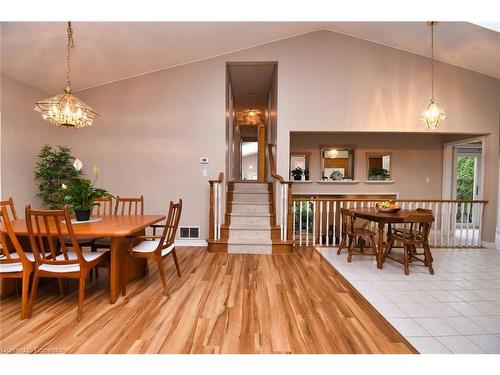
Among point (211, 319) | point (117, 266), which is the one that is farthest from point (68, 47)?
point (211, 319)

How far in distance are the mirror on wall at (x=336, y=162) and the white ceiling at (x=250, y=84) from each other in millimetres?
2341

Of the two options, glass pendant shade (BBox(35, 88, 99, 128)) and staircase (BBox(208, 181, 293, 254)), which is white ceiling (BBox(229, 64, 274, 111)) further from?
glass pendant shade (BBox(35, 88, 99, 128))

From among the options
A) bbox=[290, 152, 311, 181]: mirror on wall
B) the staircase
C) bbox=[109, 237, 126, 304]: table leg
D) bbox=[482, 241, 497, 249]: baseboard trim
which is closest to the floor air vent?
the staircase

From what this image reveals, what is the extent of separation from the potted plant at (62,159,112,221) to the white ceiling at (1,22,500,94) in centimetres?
201

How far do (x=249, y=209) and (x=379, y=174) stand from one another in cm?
362

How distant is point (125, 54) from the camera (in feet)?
13.1

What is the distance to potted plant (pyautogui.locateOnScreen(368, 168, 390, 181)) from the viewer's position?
6070 millimetres

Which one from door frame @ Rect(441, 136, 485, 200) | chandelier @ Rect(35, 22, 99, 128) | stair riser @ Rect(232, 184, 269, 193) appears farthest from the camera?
door frame @ Rect(441, 136, 485, 200)

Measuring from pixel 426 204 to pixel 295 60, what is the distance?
12.6ft

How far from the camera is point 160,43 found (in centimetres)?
396

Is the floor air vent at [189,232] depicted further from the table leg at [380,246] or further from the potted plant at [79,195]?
the table leg at [380,246]

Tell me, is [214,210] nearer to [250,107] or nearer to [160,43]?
[160,43]
